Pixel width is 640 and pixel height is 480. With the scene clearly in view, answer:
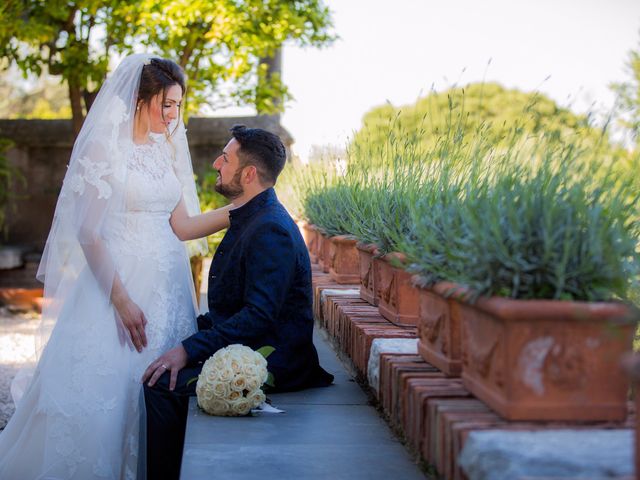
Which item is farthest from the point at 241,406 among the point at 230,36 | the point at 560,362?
the point at 230,36

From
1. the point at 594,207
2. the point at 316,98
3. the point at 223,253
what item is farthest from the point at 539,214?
the point at 316,98

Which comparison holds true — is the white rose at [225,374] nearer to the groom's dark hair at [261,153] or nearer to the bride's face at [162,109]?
the groom's dark hair at [261,153]

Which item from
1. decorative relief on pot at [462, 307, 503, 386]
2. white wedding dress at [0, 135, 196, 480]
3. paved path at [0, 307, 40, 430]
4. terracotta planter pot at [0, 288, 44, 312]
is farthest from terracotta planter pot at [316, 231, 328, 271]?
terracotta planter pot at [0, 288, 44, 312]

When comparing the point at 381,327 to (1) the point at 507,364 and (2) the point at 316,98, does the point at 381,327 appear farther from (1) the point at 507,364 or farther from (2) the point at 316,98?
(2) the point at 316,98

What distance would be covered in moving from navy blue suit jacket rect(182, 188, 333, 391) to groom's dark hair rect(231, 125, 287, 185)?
0.25ft

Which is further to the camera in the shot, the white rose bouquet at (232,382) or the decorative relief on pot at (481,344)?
the white rose bouquet at (232,382)

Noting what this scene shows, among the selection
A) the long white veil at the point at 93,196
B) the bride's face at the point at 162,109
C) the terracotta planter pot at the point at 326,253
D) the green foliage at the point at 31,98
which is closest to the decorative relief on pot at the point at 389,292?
the long white veil at the point at 93,196

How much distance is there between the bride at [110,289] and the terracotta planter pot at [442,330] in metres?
1.41

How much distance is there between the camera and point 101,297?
3635 millimetres

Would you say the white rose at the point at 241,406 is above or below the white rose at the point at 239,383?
below

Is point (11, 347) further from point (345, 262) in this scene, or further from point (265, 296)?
point (265, 296)

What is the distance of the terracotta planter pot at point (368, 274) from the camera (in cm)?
371

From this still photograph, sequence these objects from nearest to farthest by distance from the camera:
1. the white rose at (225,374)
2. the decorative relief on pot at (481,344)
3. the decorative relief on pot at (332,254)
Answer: the decorative relief on pot at (481,344) → the white rose at (225,374) → the decorative relief on pot at (332,254)

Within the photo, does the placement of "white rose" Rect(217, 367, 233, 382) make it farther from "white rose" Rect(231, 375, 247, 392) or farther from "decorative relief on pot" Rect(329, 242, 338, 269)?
"decorative relief on pot" Rect(329, 242, 338, 269)
